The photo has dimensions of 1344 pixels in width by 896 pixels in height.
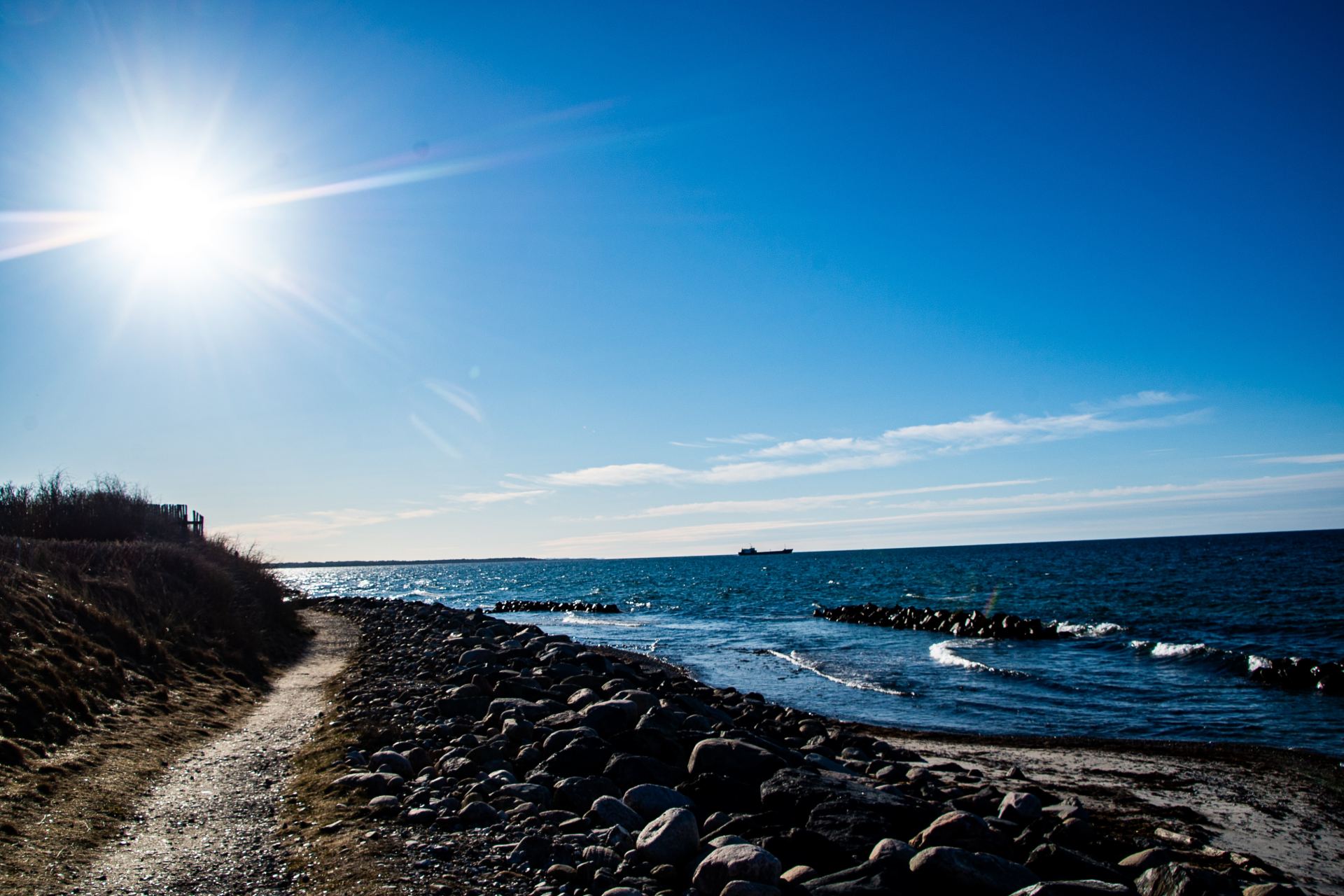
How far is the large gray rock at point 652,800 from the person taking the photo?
27.3 feet

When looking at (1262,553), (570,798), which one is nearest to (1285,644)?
(570,798)

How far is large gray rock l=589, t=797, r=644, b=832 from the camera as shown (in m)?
7.98

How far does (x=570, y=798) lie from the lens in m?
8.69

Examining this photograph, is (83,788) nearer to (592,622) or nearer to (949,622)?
(949,622)

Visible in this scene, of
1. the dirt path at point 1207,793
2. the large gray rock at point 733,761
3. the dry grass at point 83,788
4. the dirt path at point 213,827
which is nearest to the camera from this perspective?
the dirt path at point 213,827

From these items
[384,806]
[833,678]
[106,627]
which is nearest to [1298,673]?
[833,678]

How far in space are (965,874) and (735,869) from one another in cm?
187

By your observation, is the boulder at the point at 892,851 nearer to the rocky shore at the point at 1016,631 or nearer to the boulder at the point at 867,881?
the boulder at the point at 867,881

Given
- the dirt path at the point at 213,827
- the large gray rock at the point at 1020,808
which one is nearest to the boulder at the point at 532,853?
→ the dirt path at the point at 213,827

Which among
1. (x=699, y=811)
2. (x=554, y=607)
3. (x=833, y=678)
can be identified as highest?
(x=699, y=811)

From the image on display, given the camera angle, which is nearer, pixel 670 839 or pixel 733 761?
pixel 670 839

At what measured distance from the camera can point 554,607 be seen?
72250mm

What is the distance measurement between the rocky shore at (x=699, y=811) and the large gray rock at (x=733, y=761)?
0.9 inches

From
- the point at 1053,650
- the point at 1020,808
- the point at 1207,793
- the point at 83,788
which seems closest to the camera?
the point at 83,788
